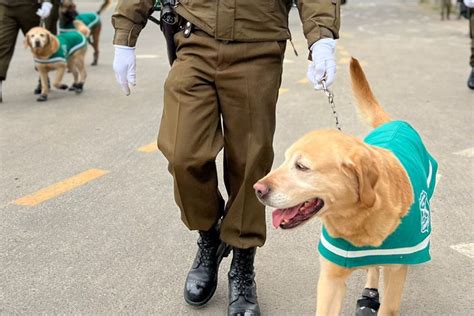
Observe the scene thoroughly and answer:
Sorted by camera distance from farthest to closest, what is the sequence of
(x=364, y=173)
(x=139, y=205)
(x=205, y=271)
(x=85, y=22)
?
1. (x=85, y=22)
2. (x=139, y=205)
3. (x=205, y=271)
4. (x=364, y=173)

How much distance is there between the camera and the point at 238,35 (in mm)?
3070

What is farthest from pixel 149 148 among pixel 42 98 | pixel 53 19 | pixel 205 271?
pixel 53 19

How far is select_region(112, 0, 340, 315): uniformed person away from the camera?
10.1ft

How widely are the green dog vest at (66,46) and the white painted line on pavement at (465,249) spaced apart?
5.83 meters

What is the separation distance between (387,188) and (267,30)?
3.14 ft

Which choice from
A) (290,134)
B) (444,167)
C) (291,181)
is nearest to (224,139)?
(291,181)

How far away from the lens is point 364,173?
8.29 feet

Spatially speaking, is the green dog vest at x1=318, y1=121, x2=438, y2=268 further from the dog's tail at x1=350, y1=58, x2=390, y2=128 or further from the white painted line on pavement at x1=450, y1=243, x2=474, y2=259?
the white painted line on pavement at x1=450, y1=243, x2=474, y2=259

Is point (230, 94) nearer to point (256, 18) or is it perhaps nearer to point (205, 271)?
point (256, 18)

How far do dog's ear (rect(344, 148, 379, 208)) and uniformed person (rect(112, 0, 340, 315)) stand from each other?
2.11ft

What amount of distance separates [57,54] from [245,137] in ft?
19.1

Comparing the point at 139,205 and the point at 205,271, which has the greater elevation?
the point at 205,271

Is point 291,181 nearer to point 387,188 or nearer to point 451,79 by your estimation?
point 387,188

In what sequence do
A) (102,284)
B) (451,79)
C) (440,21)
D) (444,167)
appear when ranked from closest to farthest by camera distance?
1. (102,284)
2. (444,167)
3. (451,79)
4. (440,21)
